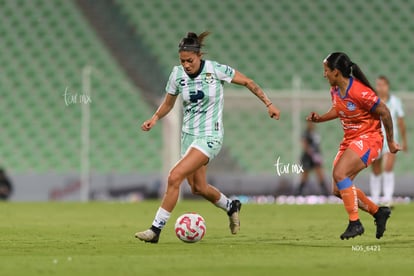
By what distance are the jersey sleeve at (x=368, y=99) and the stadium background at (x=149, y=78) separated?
968cm

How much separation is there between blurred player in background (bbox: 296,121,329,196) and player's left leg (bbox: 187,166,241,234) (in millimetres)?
8658

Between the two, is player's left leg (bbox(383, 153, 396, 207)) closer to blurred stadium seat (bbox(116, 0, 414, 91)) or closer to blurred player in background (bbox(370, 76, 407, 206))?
blurred player in background (bbox(370, 76, 407, 206))

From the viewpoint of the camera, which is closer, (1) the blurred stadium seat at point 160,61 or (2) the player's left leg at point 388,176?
(2) the player's left leg at point 388,176

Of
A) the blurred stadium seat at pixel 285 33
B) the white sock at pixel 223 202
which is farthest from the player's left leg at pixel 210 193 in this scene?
the blurred stadium seat at pixel 285 33

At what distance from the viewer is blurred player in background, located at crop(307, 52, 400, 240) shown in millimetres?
9297

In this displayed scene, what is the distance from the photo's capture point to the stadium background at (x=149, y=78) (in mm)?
19156

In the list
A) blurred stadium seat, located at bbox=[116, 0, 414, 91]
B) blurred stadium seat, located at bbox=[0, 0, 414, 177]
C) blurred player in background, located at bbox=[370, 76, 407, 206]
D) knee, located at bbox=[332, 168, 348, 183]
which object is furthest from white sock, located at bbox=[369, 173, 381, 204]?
knee, located at bbox=[332, 168, 348, 183]

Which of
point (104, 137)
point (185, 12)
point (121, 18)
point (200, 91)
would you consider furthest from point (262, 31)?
point (200, 91)

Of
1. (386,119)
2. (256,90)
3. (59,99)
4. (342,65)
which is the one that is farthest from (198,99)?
(59,99)

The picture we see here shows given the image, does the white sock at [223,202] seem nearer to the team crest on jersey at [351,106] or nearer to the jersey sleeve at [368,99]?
the team crest on jersey at [351,106]

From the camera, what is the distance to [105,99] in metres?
20.3

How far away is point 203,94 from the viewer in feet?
31.6

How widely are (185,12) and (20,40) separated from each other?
12.3 feet

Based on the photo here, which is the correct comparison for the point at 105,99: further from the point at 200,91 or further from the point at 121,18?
the point at 200,91
